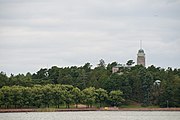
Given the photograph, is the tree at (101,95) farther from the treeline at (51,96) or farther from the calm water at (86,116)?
the calm water at (86,116)

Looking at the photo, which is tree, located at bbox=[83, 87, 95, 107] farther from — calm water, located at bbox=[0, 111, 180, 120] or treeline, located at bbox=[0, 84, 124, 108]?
calm water, located at bbox=[0, 111, 180, 120]

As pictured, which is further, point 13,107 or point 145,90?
point 145,90

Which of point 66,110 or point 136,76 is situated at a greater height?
point 136,76

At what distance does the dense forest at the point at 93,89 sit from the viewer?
12500 cm

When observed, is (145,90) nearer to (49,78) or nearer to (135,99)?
(135,99)

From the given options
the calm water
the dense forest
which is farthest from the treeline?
the calm water

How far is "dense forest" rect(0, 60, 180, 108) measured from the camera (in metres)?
125

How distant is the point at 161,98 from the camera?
135625mm

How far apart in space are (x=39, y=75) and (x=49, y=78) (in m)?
6.47

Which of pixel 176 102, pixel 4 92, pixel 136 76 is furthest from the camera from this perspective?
pixel 136 76

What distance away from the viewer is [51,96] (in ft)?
416

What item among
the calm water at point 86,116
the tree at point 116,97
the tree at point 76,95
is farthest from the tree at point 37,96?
the tree at point 116,97

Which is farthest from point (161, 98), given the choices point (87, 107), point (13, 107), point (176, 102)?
point (13, 107)

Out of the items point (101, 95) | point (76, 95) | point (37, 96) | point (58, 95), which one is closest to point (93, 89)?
point (101, 95)
